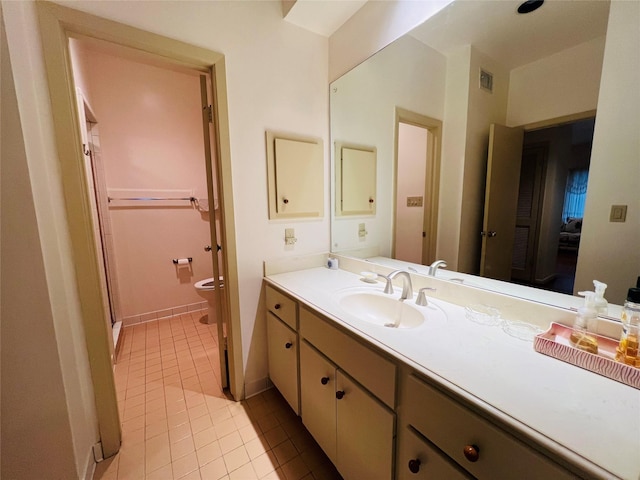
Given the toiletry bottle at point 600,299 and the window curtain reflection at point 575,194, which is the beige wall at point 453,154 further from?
the toiletry bottle at point 600,299

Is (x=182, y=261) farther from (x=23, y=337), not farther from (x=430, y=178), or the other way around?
(x=430, y=178)

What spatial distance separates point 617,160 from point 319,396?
1.35 m

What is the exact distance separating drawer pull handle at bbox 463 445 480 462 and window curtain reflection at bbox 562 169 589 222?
799 millimetres

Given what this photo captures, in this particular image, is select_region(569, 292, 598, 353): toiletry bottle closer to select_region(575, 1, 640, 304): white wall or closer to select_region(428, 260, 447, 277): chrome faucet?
select_region(575, 1, 640, 304): white wall

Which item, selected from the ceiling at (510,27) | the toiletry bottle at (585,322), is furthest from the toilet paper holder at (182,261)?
the toiletry bottle at (585,322)

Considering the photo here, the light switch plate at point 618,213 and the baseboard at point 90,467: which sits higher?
the light switch plate at point 618,213

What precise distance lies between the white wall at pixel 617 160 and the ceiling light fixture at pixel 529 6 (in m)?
0.23

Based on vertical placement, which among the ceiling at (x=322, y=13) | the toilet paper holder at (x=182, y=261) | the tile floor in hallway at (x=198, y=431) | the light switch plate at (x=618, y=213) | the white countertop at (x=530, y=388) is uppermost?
the ceiling at (x=322, y=13)

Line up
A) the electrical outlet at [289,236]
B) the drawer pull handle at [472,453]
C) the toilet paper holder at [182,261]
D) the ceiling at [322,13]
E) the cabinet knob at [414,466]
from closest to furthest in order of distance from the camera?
the drawer pull handle at [472,453] → the cabinet knob at [414,466] → the ceiling at [322,13] → the electrical outlet at [289,236] → the toilet paper holder at [182,261]

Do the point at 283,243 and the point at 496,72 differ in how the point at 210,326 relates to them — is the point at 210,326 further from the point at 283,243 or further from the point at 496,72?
the point at 496,72

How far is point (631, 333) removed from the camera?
26.6 inches

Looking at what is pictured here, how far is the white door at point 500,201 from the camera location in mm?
1039

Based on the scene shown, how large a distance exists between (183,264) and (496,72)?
3.00m

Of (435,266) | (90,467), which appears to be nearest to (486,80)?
(435,266)
